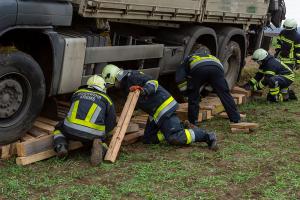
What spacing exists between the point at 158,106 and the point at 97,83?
3.13 feet

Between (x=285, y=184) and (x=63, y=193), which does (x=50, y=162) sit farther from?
(x=285, y=184)

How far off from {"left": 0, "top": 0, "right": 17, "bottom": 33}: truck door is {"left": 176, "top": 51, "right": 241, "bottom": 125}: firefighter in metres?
3.08

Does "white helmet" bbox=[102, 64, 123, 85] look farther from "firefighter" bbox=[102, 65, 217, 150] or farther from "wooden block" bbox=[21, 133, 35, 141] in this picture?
"wooden block" bbox=[21, 133, 35, 141]

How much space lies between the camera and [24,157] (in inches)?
203

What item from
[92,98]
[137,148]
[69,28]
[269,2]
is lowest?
[137,148]

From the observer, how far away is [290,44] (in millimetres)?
10383

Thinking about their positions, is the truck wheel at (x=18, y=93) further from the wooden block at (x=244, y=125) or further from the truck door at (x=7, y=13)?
the wooden block at (x=244, y=125)

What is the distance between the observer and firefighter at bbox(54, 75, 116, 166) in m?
5.30

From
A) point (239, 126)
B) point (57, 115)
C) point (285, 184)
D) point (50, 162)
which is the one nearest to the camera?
point (285, 184)

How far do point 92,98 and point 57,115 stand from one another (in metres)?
0.91

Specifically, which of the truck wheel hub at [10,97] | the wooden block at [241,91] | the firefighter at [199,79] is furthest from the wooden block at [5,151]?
the wooden block at [241,91]

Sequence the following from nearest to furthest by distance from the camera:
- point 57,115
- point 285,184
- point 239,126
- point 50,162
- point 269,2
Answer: point 285,184 < point 50,162 < point 57,115 < point 239,126 < point 269,2

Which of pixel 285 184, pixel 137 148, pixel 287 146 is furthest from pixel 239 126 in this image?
pixel 285 184

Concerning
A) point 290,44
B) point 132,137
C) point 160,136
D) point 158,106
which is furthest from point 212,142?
point 290,44
